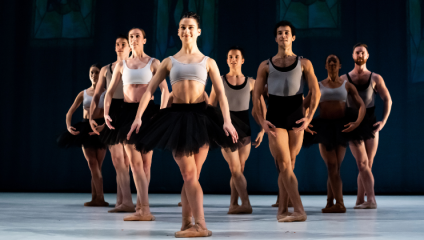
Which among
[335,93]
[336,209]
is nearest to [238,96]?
[335,93]

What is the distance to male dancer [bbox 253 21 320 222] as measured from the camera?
322 centimetres

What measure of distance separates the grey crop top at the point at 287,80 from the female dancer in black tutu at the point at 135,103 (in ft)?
2.77

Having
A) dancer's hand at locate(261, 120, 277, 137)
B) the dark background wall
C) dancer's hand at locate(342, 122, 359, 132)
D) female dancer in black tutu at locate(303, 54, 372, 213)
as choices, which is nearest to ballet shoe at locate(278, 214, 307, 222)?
dancer's hand at locate(261, 120, 277, 137)

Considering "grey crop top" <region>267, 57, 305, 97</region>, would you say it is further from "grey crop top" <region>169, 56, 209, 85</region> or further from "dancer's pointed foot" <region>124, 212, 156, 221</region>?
"dancer's pointed foot" <region>124, 212, 156, 221</region>

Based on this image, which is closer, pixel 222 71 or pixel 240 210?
pixel 240 210

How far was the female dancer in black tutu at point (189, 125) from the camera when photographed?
98.0 inches

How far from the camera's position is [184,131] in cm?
251

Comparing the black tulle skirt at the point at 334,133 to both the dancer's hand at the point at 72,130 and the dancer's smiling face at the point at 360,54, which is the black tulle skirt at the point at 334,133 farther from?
the dancer's hand at the point at 72,130


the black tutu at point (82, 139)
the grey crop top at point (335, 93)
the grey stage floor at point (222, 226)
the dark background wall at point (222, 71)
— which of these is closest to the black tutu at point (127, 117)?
the grey stage floor at point (222, 226)

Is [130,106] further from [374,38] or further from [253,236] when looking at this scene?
[374,38]

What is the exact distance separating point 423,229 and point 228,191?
162 inches

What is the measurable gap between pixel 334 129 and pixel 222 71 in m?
3.03

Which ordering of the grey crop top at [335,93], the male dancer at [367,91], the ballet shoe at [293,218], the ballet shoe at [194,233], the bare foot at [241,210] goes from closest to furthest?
the ballet shoe at [194,233]
the ballet shoe at [293,218]
the bare foot at [241,210]
the grey crop top at [335,93]
the male dancer at [367,91]

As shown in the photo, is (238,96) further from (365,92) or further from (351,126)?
(365,92)
